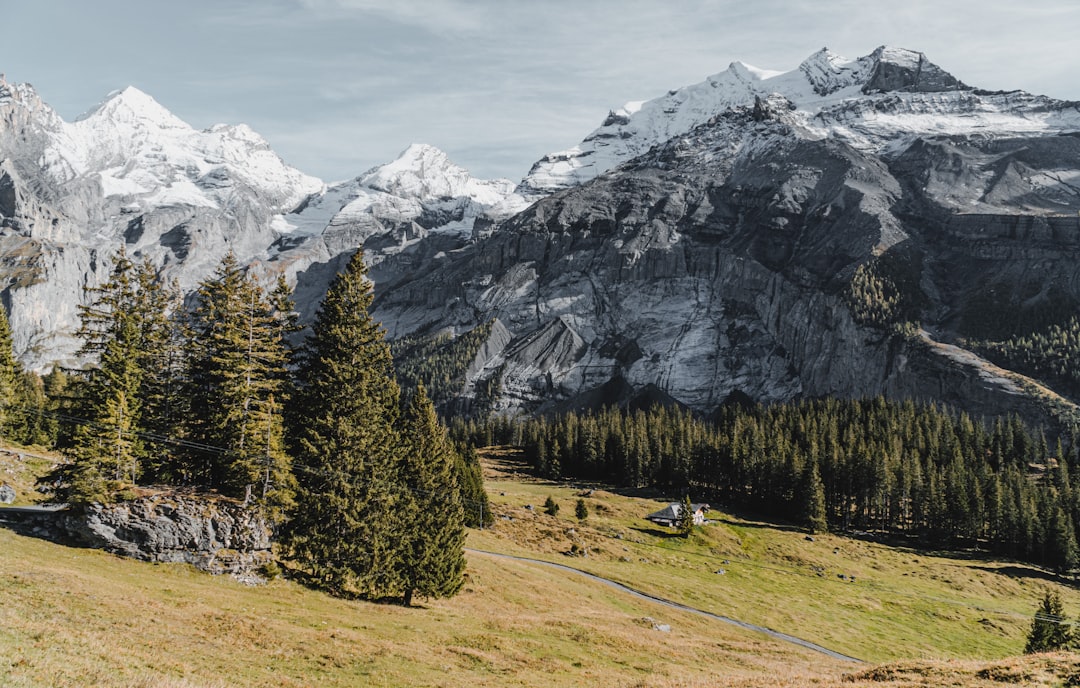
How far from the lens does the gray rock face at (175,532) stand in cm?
3706

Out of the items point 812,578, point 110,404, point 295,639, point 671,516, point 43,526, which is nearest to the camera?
point 295,639

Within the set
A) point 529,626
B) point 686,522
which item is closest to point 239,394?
point 529,626

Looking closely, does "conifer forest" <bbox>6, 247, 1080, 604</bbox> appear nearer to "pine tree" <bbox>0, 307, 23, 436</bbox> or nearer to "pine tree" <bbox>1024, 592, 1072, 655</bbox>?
"pine tree" <bbox>0, 307, 23, 436</bbox>

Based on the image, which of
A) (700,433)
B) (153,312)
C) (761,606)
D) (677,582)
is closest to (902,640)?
(761,606)

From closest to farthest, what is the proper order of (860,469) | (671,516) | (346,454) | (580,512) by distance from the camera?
1. (346,454)
2. (580,512)
3. (671,516)
4. (860,469)

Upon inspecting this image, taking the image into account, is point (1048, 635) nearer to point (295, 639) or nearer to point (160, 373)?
point (295, 639)

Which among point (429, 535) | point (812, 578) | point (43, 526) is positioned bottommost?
point (812, 578)

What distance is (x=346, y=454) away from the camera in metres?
41.5

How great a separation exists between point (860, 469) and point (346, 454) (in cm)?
10699

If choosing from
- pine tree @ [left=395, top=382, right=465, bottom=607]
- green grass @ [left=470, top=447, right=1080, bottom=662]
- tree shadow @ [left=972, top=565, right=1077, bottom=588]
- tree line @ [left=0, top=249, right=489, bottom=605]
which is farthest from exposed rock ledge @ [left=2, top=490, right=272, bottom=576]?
tree shadow @ [left=972, top=565, right=1077, bottom=588]

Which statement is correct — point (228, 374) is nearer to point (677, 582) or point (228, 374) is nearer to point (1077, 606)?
point (677, 582)

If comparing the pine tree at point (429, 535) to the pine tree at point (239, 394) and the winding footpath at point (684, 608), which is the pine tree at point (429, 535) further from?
the winding footpath at point (684, 608)

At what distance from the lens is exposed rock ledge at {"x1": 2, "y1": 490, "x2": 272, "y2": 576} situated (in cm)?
3706

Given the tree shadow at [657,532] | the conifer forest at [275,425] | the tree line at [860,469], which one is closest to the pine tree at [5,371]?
the conifer forest at [275,425]
